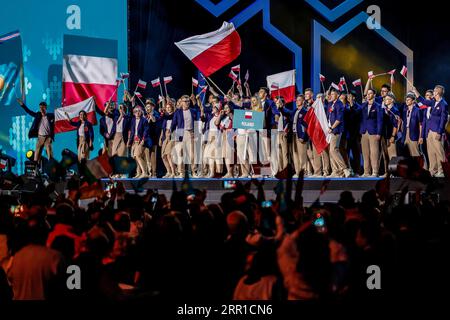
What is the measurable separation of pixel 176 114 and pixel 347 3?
503 centimetres

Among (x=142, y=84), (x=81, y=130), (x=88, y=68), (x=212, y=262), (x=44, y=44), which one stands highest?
(x=44, y=44)

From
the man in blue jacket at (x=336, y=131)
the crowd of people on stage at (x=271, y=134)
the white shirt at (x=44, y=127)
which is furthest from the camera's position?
the white shirt at (x=44, y=127)

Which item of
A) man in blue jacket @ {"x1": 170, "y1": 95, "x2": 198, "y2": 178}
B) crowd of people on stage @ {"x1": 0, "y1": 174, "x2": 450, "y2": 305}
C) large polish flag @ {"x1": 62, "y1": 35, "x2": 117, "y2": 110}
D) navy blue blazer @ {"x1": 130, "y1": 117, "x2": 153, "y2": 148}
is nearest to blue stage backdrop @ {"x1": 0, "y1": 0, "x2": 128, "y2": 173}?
large polish flag @ {"x1": 62, "y1": 35, "x2": 117, "y2": 110}

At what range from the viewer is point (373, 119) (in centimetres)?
1392

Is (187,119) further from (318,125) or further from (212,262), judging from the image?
(212,262)

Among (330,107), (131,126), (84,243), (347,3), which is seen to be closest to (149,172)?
(131,126)

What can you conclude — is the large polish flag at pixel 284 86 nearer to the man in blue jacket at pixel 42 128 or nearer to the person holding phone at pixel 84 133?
the person holding phone at pixel 84 133

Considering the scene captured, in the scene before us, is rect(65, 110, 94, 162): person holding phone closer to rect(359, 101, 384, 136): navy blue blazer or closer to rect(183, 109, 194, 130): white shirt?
rect(183, 109, 194, 130): white shirt

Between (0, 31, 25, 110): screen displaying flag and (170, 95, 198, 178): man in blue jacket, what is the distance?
6128 millimetres

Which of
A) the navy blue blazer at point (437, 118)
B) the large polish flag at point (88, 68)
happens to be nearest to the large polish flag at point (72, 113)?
the large polish flag at point (88, 68)

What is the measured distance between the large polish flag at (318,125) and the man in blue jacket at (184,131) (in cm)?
285

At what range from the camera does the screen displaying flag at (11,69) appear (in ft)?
66.2

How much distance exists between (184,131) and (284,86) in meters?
2.64

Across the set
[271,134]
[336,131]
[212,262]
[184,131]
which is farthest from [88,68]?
[212,262]
